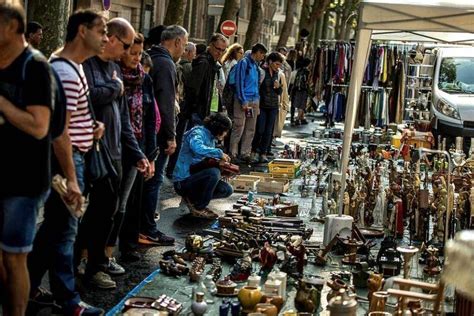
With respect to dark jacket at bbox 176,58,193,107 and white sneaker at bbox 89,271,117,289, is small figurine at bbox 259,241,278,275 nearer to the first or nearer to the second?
white sneaker at bbox 89,271,117,289

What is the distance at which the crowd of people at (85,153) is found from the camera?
5812mm

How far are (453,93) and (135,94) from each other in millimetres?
14335

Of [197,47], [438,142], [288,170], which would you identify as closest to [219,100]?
[197,47]

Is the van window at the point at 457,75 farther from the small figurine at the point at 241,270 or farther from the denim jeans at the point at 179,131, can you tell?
the small figurine at the point at 241,270

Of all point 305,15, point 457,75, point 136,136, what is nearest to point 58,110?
point 136,136

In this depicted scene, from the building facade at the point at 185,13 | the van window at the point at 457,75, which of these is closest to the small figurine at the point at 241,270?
the building facade at the point at 185,13

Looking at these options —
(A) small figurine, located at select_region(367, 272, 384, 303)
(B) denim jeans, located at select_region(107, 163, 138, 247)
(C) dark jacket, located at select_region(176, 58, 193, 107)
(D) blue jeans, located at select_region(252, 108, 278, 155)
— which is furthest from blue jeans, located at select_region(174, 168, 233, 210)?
(D) blue jeans, located at select_region(252, 108, 278, 155)

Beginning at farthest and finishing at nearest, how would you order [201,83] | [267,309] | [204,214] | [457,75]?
[457,75] → [201,83] → [204,214] → [267,309]

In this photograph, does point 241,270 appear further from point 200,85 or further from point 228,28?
point 228,28

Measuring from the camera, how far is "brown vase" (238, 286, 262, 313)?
717cm

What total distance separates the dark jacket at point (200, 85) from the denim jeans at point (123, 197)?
5.99m

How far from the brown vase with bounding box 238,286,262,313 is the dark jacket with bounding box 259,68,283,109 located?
10425 millimetres

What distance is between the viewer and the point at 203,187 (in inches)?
446

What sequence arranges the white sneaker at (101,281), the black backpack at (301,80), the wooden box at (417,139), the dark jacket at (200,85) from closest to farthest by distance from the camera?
the white sneaker at (101,281)
the dark jacket at (200,85)
the wooden box at (417,139)
the black backpack at (301,80)
